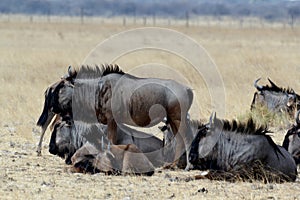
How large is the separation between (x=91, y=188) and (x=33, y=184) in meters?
0.81

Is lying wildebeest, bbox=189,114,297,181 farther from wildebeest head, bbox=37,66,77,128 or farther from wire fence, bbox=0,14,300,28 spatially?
wire fence, bbox=0,14,300,28

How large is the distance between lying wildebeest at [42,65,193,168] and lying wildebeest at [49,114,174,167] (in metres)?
0.21

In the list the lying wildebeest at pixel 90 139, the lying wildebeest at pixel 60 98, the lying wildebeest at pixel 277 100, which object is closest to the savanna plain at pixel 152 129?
the lying wildebeest at pixel 90 139

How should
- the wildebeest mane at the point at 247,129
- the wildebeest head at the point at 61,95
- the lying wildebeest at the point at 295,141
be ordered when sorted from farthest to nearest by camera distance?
the wildebeest head at the point at 61,95 → the lying wildebeest at the point at 295,141 → the wildebeest mane at the point at 247,129

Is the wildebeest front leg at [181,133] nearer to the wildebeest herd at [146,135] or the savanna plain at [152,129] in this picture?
the wildebeest herd at [146,135]

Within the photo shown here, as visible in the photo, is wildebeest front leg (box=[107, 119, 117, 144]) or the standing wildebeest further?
the standing wildebeest

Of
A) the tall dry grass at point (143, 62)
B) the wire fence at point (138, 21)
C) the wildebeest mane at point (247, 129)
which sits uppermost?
the wire fence at point (138, 21)

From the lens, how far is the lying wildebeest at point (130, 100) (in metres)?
12.6

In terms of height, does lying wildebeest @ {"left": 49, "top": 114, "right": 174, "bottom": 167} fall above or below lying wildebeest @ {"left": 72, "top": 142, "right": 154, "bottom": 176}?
above

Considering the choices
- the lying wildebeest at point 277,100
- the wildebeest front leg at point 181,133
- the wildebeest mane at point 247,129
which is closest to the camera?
the wildebeest mane at point 247,129

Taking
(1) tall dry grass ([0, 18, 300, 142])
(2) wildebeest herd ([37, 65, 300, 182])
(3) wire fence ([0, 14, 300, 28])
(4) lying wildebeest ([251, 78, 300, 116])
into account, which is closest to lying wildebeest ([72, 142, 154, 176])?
(2) wildebeest herd ([37, 65, 300, 182])

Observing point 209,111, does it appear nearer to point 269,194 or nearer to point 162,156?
point 162,156

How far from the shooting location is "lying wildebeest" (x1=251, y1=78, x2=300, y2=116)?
1616cm

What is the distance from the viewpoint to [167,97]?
498 inches
